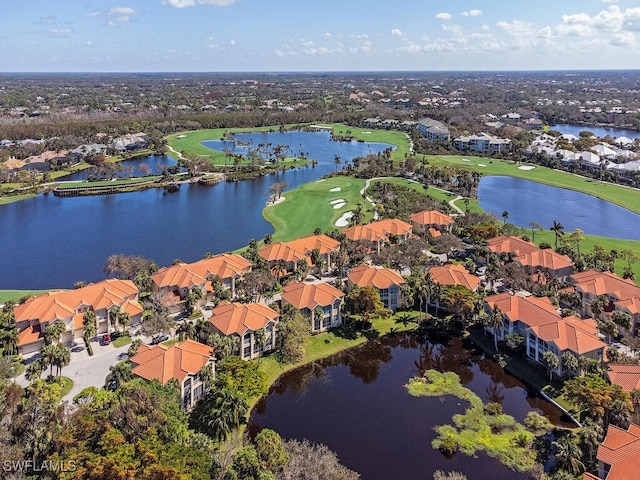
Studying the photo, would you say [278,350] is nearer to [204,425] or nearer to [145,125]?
[204,425]

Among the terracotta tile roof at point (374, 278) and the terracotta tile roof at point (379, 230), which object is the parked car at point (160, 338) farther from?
the terracotta tile roof at point (379, 230)

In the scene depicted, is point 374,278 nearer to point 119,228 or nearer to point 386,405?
point 386,405

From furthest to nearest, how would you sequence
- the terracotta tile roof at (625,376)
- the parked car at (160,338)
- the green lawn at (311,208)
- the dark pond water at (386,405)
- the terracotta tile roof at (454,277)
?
1. the green lawn at (311,208)
2. the terracotta tile roof at (454,277)
3. the parked car at (160,338)
4. the terracotta tile roof at (625,376)
5. the dark pond water at (386,405)

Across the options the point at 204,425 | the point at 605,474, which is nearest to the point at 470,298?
the point at 605,474

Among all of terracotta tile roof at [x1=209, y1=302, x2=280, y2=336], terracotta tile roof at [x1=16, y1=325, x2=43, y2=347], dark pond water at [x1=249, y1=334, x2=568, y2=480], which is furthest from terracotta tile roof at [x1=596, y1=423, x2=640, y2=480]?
terracotta tile roof at [x1=16, y1=325, x2=43, y2=347]

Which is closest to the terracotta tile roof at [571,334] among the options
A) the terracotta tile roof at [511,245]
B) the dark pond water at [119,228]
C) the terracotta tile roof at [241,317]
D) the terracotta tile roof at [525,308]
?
the terracotta tile roof at [525,308]

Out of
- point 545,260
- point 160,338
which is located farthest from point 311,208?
point 160,338

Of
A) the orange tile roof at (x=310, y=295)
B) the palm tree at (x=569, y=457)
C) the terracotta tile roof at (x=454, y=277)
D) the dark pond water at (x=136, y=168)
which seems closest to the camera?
the palm tree at (x=569, y=457)
